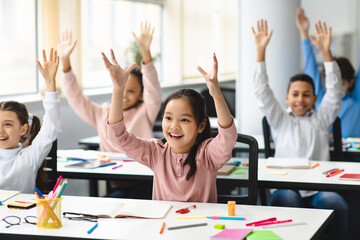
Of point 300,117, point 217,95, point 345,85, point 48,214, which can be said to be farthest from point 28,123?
point 345,85

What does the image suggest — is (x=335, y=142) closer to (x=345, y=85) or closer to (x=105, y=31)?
(x=345, y=85)

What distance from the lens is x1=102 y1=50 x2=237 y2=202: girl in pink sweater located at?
2584 millimetres

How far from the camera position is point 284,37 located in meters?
5.21

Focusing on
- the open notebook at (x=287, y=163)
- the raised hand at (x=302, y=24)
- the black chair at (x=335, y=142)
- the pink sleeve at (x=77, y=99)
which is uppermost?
the raised hand at (x=302, y=24)

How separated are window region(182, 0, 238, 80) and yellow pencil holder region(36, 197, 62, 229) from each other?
245 inches

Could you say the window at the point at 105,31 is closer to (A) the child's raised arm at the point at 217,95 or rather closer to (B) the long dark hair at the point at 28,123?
(B) the long dark hair at the point at 28,123

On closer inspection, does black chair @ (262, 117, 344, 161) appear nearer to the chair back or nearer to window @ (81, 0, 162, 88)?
the chair back

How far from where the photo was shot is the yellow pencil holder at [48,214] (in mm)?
2098

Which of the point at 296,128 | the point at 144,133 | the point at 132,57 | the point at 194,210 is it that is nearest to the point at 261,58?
the point at 296,128

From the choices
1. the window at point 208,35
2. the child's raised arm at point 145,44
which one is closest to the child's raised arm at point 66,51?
the child's raised arm at point 145,44

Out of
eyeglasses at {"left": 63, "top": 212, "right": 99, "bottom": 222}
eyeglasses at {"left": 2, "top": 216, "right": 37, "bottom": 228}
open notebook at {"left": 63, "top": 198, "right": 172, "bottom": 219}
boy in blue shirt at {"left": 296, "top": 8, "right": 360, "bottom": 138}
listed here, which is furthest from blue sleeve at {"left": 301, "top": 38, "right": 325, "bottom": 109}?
eyeglasses at {"left": 2, "top": 216, "right": 37, "bottom": 228}

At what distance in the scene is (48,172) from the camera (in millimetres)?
3172

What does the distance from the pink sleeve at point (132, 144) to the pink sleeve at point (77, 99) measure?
1571 mm

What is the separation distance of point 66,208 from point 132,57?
439 cm
